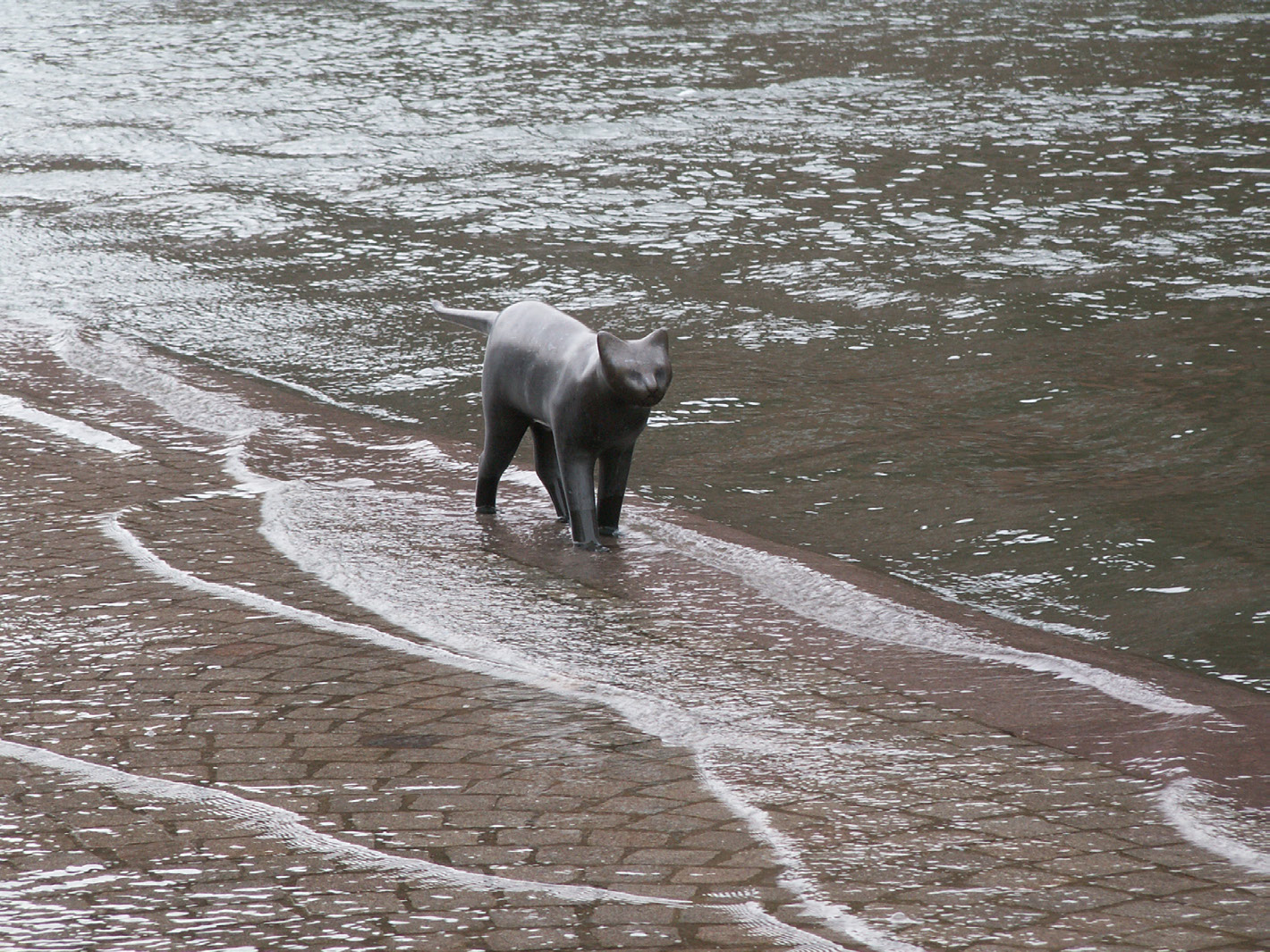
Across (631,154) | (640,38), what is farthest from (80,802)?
(640,38)

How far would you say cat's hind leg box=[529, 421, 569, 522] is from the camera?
618 cm

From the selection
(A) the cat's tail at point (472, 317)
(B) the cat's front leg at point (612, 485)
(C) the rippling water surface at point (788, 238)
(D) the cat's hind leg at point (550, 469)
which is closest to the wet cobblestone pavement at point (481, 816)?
(B) the cat's front leg at point (612, 485)

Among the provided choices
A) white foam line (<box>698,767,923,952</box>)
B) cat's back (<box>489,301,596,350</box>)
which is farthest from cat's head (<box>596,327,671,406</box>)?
Result: white foam line (<box>698,767,923,952</box>)

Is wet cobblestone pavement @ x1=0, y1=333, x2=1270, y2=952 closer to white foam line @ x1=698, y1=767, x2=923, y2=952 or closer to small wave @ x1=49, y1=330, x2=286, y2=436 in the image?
white foam line @ x1=698, y1=767, x2=923, y2=952

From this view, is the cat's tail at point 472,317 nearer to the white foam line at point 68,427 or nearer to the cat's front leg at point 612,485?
the cat's front leg at point 612,485

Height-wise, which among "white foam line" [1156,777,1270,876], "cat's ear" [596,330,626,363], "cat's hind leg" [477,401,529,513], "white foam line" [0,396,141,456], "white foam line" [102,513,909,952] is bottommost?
"white foam line" [1156,777,1270,876]

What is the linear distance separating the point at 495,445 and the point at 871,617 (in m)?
1.74

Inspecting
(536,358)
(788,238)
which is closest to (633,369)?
(536,358)

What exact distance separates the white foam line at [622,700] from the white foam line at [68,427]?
108 centimetres

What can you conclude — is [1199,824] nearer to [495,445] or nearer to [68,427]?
[495,445]

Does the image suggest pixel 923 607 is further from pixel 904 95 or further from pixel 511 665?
pixel 904 95

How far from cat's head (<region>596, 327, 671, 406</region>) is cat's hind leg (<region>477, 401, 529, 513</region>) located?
732 millimetres

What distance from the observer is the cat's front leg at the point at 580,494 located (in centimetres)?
564

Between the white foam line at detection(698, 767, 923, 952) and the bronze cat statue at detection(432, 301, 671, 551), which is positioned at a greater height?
the bronze cat statue at detection(432, 301, 671, 551)
